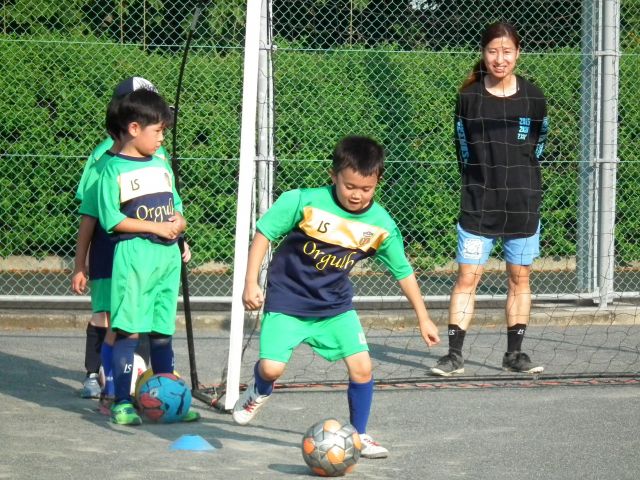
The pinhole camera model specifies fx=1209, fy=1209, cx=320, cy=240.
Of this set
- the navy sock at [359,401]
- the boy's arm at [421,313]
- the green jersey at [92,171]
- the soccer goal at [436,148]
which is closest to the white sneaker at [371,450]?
the navy sock at [359,401]

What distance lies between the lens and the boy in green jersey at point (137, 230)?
640 centimetres

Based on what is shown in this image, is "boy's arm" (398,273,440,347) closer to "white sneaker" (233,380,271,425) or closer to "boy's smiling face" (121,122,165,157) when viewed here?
"white sneaker" (233,380,271,425)

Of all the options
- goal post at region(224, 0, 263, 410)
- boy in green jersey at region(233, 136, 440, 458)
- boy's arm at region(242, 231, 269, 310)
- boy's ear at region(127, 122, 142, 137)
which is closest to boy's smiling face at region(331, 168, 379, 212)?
boy in green jersey at region(233, 136, 440, 458)

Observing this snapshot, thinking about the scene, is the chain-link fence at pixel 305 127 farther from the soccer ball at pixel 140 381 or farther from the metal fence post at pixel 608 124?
the soccer ball at pixel 140 381

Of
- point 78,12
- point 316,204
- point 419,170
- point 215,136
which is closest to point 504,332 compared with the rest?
point 419,170

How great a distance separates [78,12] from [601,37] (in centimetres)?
565

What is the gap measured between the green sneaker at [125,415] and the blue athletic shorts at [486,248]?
106 inches

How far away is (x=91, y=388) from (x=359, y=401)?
86.9 inches

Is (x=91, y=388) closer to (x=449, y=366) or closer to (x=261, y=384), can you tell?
(x=261, y=384)

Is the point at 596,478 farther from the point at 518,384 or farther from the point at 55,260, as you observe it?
the point at 55,260

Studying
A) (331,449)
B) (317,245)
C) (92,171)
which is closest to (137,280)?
(92,171)

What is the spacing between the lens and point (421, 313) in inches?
226

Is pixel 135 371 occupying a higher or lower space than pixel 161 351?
lower

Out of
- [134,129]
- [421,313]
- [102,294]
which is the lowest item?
[102,294]
